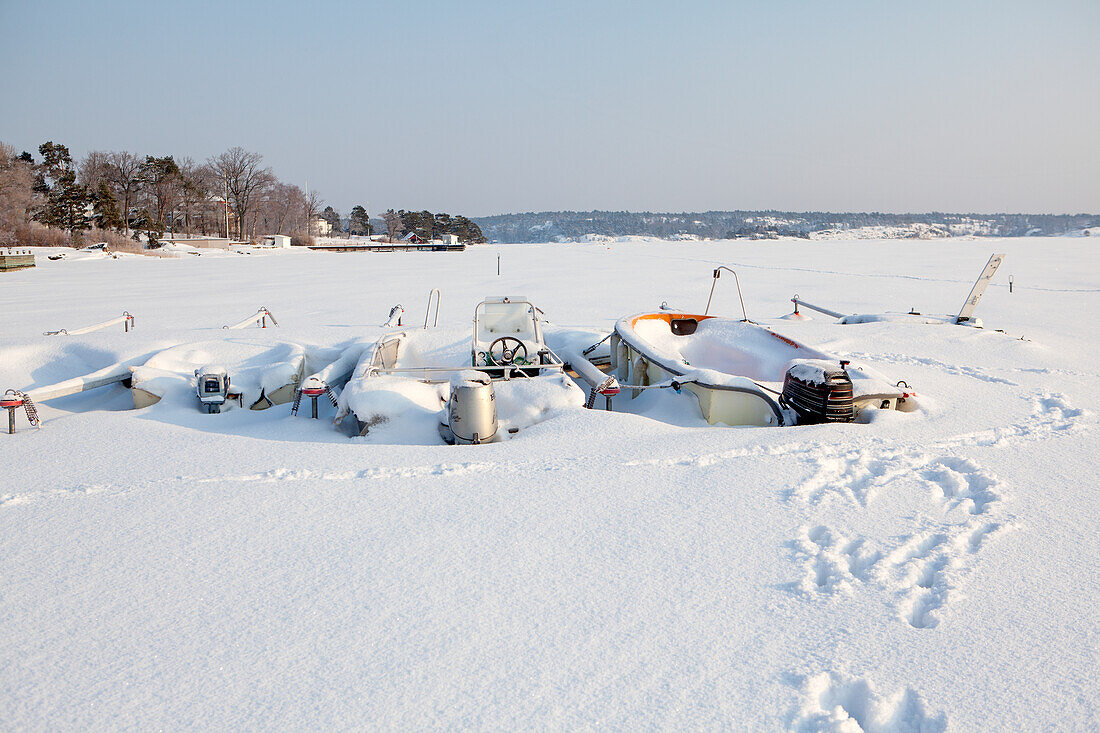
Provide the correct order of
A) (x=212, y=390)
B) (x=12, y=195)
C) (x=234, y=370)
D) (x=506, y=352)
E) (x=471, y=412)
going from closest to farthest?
(x=471, y=412), (x=212, y=390), (x=506, y=352), (x=234, y=370), (x=12, y=195)

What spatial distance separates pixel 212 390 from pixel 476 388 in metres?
2.70

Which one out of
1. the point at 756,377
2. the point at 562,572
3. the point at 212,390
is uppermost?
the point at 212,390

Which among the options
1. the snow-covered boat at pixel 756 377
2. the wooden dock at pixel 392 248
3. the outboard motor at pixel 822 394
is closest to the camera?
the outboard motor at pixel 822 394

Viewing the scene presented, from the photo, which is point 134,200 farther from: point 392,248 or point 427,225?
point 427,225

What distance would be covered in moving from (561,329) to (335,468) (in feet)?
19.4

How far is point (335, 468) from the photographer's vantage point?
4.16 m

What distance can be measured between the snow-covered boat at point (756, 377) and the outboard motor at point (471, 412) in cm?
174

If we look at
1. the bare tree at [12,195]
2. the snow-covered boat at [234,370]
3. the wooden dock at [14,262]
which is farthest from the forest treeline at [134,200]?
the snow-covered boat at [234,370]

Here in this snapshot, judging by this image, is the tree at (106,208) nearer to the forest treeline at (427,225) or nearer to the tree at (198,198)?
the tree at (198,198)

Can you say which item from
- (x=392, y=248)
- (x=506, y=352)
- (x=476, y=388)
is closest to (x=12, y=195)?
(x=392, y=248)

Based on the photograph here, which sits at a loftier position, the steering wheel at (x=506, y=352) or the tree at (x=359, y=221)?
the tree at (x=359, y=221)

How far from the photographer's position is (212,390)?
589 cm

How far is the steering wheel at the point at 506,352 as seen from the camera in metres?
6.56

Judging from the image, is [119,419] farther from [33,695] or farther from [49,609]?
[33,695]
